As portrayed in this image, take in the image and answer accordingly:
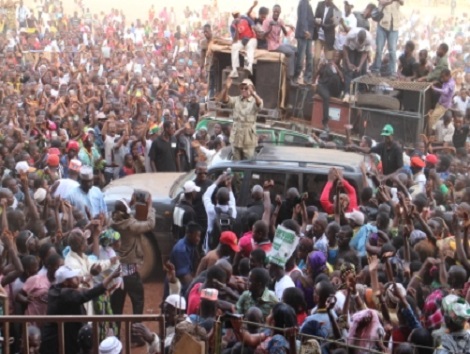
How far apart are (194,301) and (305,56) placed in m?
9.90

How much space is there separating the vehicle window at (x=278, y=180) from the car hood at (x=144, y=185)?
107 cm

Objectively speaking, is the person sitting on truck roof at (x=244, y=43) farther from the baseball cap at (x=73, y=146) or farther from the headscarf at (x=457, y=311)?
the headscarf at (x=457, y=311)

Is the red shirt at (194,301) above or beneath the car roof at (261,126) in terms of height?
above

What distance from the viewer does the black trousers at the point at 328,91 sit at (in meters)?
16.1

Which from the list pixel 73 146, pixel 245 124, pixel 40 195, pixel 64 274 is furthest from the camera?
→ pixel 73 146

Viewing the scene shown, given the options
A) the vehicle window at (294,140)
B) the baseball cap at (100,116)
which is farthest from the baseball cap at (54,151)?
the vehicle window at (294,140)

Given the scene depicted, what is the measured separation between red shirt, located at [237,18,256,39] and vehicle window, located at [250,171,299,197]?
17.4ft

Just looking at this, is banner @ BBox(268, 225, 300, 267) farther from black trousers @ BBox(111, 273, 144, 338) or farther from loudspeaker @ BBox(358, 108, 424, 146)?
loudspeaker @ BBox(358, 108, 424, 146)

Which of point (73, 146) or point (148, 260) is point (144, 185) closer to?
point (148, 260)

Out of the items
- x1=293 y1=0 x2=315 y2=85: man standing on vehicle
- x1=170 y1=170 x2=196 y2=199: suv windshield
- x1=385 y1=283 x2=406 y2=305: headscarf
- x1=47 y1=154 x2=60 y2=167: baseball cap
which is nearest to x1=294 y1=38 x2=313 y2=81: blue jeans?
x1=293 y1=0 x2=315 y2=85: man standing on vehicle

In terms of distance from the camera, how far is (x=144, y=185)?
12203mm

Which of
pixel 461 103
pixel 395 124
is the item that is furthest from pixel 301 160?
pixel 461 103

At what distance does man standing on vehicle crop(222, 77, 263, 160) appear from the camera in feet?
39.1

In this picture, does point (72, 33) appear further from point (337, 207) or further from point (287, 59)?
point (337, 207)
